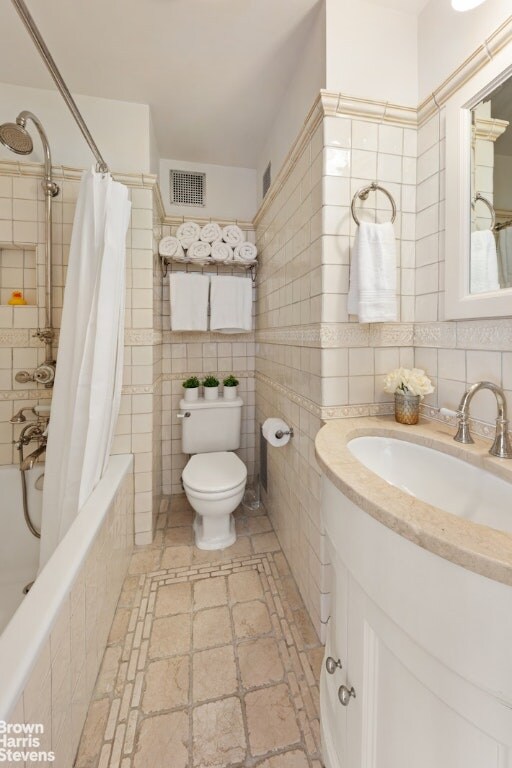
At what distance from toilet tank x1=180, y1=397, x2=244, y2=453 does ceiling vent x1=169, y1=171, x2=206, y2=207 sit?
1473mm

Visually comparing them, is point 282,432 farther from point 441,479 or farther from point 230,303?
point 230,303

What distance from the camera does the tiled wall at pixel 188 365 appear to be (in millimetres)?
2479

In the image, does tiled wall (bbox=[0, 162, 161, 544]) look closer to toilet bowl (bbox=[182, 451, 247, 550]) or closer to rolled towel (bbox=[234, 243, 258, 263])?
toilet bowl (bbox=[182, 451, 247, 550])

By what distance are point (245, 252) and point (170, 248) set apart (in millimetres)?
504

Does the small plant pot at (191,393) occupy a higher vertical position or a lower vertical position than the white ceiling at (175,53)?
lower

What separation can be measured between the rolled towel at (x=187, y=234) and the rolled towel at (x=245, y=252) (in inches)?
11.3

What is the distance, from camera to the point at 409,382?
47.9 inches

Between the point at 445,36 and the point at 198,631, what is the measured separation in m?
2.50

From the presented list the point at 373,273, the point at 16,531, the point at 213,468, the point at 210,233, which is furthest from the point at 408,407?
the point at 16,531

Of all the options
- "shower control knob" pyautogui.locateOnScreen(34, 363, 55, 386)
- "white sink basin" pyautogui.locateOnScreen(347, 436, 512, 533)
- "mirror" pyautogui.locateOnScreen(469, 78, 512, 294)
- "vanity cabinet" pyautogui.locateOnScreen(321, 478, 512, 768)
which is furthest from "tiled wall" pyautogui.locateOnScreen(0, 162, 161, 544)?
"mirror" pyautogui.locateOnScreen(469, 78, 512, 294)

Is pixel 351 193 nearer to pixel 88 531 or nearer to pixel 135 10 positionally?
pixel 135 10

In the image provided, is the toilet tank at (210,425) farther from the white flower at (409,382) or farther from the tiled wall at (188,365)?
the white flower at (409,382)

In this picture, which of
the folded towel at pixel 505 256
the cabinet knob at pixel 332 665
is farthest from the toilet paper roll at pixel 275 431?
the folded towel at pixel 505 256

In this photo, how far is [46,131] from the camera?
1.79 m
